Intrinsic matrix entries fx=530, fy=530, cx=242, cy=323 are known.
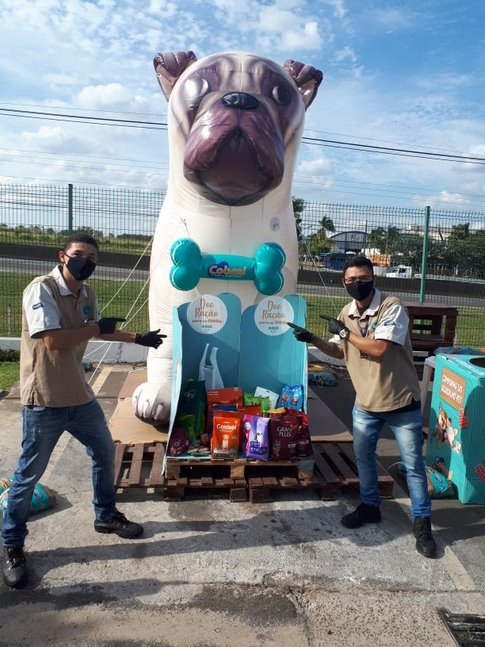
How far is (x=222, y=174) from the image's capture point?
408cm

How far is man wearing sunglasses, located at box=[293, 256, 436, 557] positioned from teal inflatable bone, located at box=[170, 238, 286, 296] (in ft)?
4.08

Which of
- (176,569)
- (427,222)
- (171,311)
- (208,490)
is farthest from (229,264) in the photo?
(427,222)

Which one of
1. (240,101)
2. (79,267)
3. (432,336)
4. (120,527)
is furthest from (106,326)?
(432,336)

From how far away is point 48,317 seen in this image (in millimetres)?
2750

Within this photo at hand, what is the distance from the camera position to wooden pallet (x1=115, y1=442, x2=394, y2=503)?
374 centimetres

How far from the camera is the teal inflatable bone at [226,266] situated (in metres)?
4.40

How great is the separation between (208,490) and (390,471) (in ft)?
5.17

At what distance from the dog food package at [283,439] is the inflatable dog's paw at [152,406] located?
1060 mm

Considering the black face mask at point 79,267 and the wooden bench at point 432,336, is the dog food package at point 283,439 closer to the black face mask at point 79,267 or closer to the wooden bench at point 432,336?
the black face mask at point 79,267

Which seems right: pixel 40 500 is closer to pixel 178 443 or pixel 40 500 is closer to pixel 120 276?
pixel 178 443

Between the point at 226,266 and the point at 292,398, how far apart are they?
1250mm

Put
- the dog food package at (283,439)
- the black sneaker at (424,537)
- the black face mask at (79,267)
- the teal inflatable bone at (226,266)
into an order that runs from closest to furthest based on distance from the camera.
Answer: the black face mask at (79,267), the black sneaker at (424,537), the dog food package at (283,439), the teal inflatable bone at (226,266)

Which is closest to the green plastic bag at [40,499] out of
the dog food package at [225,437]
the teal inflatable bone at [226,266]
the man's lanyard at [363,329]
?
the dog food package at [225,437]

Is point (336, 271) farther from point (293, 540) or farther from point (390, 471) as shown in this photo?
point (293, 540)
